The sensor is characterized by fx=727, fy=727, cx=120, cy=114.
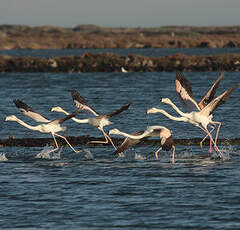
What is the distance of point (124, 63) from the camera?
77875 mm

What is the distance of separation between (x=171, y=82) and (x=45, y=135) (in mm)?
34667

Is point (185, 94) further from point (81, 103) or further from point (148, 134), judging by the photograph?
point (81, 103)

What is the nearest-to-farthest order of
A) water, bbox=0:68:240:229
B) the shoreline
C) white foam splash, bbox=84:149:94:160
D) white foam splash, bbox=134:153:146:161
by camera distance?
1. water, bbox=0:68:240:229
2. white foam splash, bbox=134:153:146:161
3. white foam splash, bbox=84:149:94:160
4. the shoreline

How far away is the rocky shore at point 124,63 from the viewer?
247 feet

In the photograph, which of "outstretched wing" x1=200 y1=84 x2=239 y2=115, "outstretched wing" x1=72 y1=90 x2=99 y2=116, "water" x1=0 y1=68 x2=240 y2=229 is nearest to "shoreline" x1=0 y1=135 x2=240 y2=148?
"water" x1=0 y1=68 x2=240 y2=229

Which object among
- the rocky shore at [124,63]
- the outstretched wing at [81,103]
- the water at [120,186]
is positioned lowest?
the water at [120,186]

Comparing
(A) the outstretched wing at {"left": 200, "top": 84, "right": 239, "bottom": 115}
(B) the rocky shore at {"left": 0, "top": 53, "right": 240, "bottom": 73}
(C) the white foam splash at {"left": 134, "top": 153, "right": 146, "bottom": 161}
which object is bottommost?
(C) the white foam splash at {"left": 134, "top": 153, "right": 146, "bottom": 161}

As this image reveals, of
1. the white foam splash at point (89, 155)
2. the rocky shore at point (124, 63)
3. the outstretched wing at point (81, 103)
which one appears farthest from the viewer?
the rocky shore at point (124, 63)

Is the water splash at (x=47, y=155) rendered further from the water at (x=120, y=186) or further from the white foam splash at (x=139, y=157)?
the white foam splash at (x=139, y=157)

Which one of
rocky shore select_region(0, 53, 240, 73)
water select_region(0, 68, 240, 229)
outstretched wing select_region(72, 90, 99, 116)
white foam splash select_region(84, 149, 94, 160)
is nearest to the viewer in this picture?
water select_region(0, 68, 240, 229)

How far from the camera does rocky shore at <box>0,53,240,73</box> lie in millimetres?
75250

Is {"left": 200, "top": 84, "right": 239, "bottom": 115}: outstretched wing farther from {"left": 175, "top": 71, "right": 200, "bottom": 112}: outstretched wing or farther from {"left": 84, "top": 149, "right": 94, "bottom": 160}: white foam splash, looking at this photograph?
{"left": 84, "top": 149, "right": 94, "bottom": 160}: white foam splash

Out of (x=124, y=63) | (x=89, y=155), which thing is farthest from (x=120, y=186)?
(x=124, y=63)

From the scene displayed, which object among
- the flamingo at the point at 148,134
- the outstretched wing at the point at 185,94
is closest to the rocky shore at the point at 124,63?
the outstretched wing at the point at 185,94
